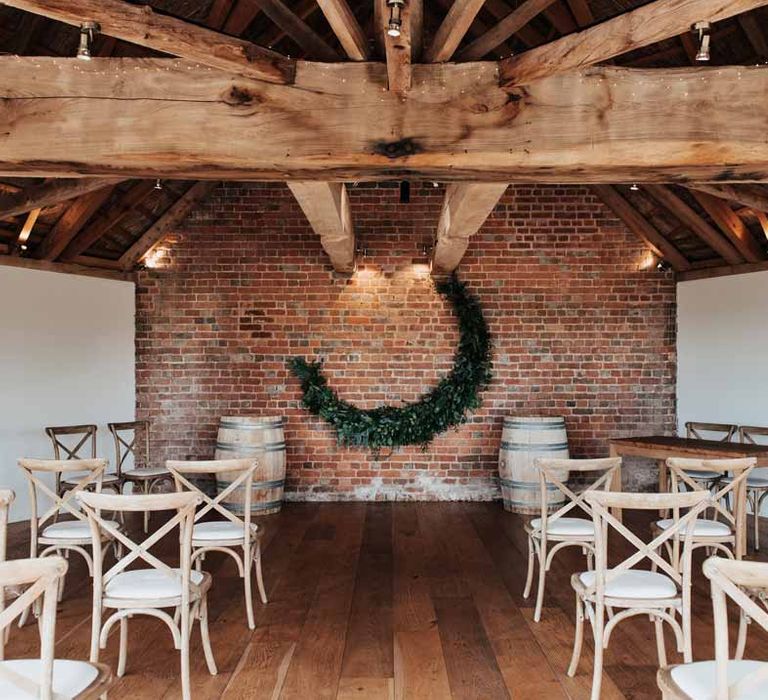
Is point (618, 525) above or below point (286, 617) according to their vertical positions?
above

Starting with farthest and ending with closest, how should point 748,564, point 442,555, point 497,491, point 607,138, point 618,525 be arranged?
point 497,491
point 442,555
point 607,138
point 618,525
point 748,564

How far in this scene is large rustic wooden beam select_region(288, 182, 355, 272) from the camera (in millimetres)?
3809

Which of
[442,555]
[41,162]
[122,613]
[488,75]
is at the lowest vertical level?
[442,555]

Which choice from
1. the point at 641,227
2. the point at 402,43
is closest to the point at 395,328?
the point at 641,227

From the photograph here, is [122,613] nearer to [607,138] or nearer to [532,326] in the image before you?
[607,138]

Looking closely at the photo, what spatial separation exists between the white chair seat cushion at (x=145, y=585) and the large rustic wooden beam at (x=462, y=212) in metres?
2.23

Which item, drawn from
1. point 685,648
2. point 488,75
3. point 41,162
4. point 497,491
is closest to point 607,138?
point 488,75

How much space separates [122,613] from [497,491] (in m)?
4.79

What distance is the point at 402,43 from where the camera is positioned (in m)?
2.46

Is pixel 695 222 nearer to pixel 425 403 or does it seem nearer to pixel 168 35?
pixel 425 403

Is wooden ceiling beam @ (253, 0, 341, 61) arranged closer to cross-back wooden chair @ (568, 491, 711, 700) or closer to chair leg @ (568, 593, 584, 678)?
cross-back wooden chair @ (568, 491, 711, 700)

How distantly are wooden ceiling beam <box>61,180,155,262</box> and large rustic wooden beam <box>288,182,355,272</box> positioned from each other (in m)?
2.03

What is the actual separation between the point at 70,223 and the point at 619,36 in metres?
5.25

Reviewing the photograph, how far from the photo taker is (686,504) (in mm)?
2758
